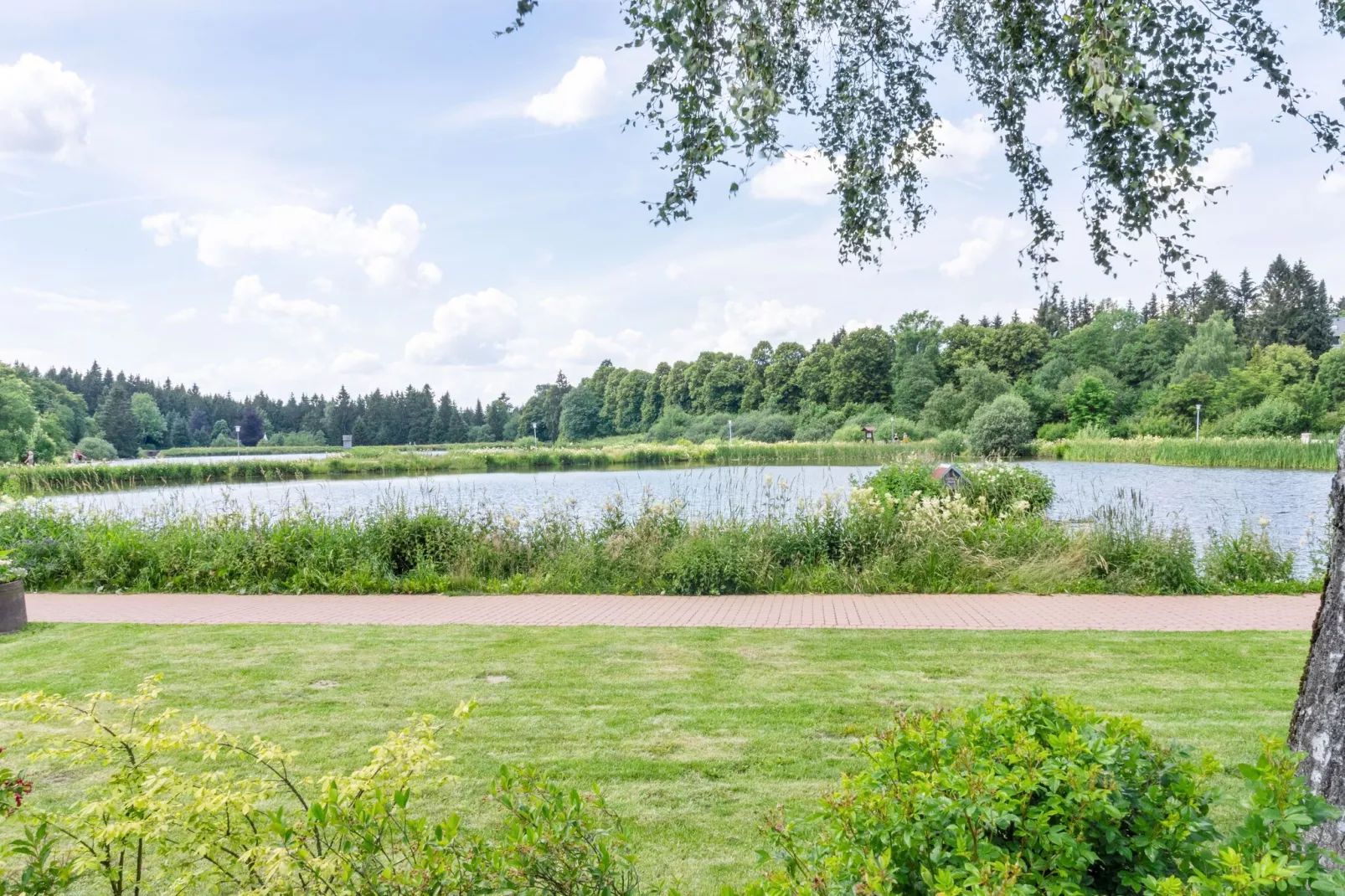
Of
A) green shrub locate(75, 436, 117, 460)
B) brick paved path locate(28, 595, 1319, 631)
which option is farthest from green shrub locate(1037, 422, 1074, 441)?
green shrub locate(75, 436, 117, 460)

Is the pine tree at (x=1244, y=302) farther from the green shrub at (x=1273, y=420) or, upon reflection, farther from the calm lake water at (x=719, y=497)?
the calm lake water at (x=719, y=497)

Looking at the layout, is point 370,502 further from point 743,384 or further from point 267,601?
point 743,384

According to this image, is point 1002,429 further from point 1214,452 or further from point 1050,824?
point 1050,824

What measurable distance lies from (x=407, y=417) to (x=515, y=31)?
287 feet

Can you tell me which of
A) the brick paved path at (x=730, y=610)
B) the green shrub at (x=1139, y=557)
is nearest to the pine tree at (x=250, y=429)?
the brick paved path at (x=730, y=610)

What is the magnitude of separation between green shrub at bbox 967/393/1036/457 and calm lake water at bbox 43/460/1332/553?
19880 millimetres

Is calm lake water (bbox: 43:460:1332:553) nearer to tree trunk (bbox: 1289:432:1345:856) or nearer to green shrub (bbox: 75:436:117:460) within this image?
tree trunk (bbox: 1289:432:1345:856)

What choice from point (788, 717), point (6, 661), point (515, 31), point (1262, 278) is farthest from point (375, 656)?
point (1262, 278)

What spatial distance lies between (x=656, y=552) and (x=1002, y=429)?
38451 millimetres

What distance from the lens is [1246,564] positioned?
9.66 m

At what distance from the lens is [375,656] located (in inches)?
256

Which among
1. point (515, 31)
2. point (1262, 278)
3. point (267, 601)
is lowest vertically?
point (267, 601)

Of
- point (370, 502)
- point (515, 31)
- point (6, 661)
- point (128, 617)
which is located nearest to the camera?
point (515, 31)

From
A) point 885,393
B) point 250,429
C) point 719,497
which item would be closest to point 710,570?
point 719,497
